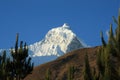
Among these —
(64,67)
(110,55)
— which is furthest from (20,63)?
(64,67)

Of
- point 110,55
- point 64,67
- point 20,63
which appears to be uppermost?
point 64,67

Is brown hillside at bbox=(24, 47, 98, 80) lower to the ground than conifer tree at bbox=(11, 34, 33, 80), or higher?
higher

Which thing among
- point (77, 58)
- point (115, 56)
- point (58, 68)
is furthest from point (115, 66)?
point (77, 58)

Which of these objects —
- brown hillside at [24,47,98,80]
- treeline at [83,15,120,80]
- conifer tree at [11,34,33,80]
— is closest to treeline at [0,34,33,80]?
conifer tree at [11,34,33,80]

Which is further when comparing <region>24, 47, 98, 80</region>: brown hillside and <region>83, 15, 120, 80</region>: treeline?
<region>24, 47, 98, 80</region>: brown hillside

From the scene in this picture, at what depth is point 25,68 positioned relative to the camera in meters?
32.6

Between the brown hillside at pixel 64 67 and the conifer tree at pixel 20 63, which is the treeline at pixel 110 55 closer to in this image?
the conifer tree at pixel 20 63

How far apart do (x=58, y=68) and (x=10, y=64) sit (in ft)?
353

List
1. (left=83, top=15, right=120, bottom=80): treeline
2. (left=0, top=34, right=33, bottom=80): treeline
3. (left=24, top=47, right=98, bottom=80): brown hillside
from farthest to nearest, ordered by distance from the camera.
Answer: (left=24, top=47, right=98, bottom=80): brown hillside < (left=0, top=34, right=33, bottom=80): treeline < (left=83, top=15, right=120, bottom=80): treeline

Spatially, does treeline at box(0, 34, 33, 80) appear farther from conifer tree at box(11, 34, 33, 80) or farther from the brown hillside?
the brown hillside

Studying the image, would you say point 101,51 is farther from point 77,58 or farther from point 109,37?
point 77,58

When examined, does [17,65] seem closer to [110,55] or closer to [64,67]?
[110,55]

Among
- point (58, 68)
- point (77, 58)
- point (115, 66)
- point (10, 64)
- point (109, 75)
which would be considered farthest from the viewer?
point (77, 58)

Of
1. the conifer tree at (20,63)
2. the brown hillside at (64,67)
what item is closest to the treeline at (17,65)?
the conifer tree at (20,63)
